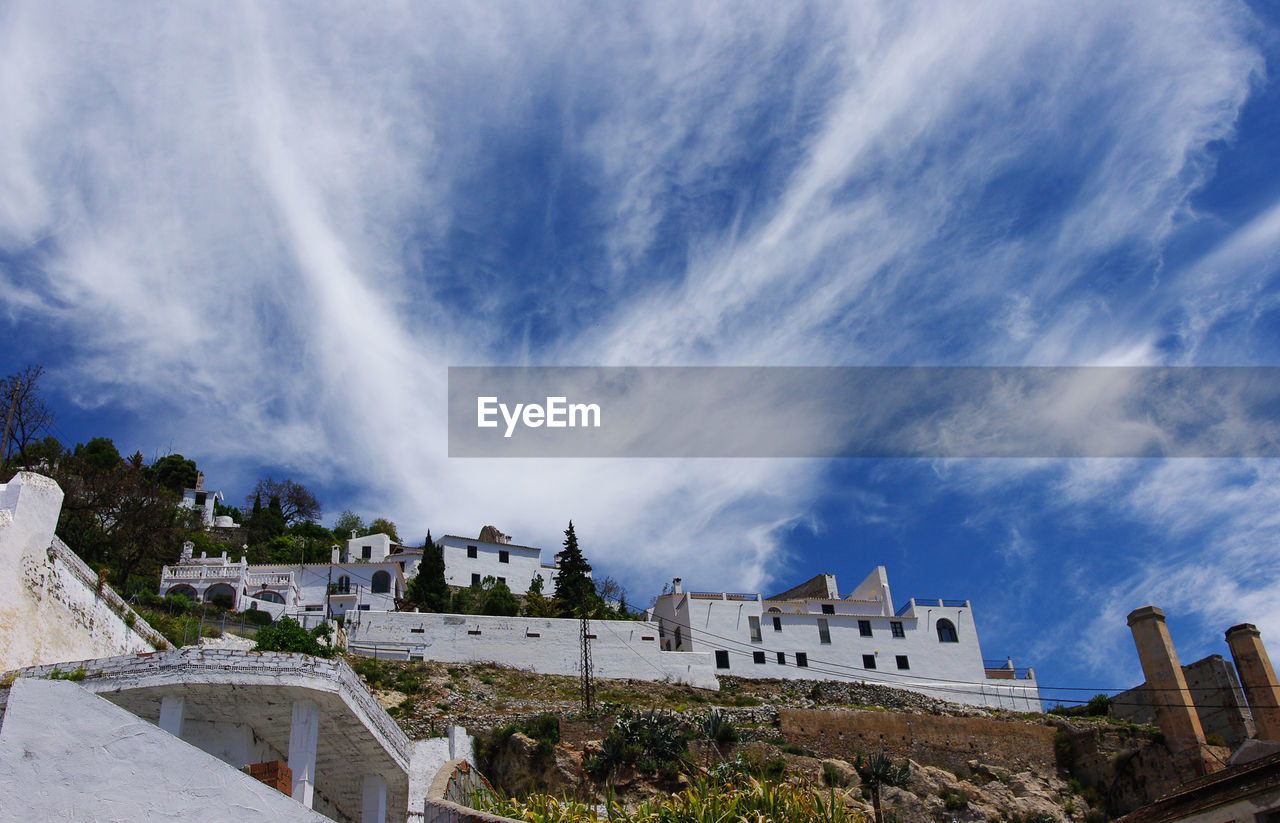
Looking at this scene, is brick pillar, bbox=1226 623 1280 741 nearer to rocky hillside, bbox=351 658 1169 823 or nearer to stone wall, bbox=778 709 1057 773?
rocky hillside, bbox=351 658 1169 823

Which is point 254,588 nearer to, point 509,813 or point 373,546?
point 373,546

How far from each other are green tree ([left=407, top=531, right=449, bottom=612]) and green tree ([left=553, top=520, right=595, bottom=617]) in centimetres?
565

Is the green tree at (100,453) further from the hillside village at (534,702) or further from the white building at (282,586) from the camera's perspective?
the white building at (282,586)

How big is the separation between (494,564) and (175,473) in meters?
28.3

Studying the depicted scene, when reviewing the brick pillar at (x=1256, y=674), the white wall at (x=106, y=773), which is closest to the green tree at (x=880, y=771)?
the brick pillar at (x=1256, y=674)

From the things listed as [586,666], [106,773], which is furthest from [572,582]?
[106,773]

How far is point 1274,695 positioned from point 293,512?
65.9m

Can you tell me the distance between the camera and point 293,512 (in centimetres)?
7562

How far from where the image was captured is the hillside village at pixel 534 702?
559 inches

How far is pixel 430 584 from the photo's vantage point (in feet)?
157

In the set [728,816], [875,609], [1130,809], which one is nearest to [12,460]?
[875,609]

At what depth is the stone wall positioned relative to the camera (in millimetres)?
33031

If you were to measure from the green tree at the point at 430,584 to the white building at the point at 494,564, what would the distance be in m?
Answer: 2.07

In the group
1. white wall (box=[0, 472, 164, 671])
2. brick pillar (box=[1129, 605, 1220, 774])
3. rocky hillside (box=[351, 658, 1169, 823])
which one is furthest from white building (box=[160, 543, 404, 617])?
brick pillar (box=[1129, 605, 1220, 774])
